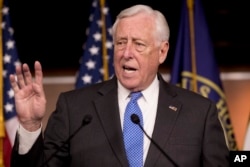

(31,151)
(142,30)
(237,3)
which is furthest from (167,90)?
(237,3)

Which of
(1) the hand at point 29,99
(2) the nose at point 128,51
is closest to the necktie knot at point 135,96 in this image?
(2) the nose at point 128,51

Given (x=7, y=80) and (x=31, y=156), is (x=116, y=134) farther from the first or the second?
(x=7, y=80)

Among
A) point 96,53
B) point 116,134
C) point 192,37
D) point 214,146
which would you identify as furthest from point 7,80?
point 214,146

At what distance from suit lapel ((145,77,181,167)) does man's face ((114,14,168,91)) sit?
10cm

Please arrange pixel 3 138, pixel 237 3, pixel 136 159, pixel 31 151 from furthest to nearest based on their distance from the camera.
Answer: pixel 237 3 → pixel 3 138 → pixel 136 159 → pixel 31 151

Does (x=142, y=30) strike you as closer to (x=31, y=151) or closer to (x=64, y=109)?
(x=64, y=109)

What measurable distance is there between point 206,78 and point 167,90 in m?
1.38

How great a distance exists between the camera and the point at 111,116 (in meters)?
Result: 2.11

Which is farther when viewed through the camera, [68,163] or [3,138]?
[3,138]

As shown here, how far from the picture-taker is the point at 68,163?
6.81 ft

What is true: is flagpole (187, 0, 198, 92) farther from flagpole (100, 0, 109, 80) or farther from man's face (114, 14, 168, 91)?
man's face (114, 14, 168, 91)

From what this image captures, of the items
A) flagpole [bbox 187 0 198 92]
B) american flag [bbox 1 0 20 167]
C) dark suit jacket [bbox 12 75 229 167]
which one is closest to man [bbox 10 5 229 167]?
dark suit jacket [bbox 12 75 229 167]

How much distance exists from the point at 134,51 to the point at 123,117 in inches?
11.7

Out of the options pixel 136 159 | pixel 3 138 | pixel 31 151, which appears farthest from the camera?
A: pixel 3 138
